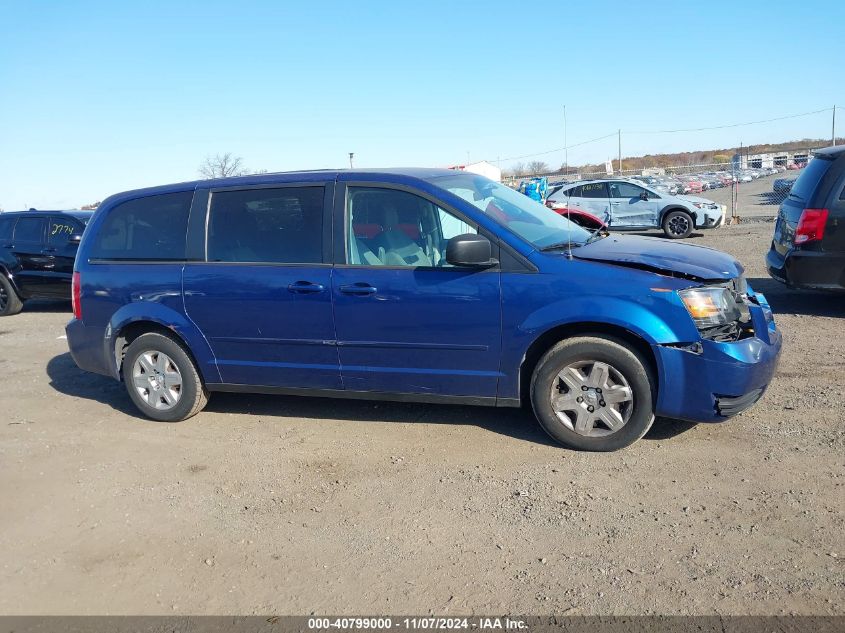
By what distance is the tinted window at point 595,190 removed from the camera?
A: 1728cm

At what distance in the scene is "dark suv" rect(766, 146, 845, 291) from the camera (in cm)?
717

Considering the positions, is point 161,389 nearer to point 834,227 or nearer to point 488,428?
point 488,428

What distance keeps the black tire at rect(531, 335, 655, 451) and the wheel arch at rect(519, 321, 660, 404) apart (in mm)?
36

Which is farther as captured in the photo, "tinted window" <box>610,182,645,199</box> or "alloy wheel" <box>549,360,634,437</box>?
"tinted window" <box>610,182,645,199</box>

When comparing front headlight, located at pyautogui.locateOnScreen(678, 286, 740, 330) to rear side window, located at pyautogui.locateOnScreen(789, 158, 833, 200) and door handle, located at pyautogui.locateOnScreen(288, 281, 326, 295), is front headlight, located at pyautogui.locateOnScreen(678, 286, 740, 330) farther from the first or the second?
rear side window, located at pyautogui.locateOnScreen(789, 158, 833, 200)

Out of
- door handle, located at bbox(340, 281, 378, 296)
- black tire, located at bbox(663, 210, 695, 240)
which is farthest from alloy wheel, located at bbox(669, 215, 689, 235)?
door handle, located at bbox(340, 281, 378, 296)

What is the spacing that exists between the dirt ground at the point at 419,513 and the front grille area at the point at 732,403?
26 centimetres

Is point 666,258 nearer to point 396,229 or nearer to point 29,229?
point 396,229

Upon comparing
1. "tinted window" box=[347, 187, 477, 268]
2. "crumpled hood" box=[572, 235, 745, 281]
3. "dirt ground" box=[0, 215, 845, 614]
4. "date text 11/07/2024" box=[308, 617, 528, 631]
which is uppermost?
"tinted window" box=[347, 187, 477, 268]

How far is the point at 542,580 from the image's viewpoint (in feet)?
10.2

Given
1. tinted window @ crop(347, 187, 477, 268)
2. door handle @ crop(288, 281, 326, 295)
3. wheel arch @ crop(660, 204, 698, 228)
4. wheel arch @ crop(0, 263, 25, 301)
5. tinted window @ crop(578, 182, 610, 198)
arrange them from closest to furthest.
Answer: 1. tinted window @ crop(347, 187, 477, 268)
2. door handle @ crop(288, 281, 326, 295)
3. wheel arch @ crop(0, 263, 25, 301)
4. wheel arch @ crop(660, 204, 698, 228)
5. tinted window @ crop(578, 182, 610, 198)

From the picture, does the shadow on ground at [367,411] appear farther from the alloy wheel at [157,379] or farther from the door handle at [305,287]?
the door handle at [305,287]

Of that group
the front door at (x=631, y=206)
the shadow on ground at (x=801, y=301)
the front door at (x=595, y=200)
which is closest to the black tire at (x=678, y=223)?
the front door at (x=631, y=206)

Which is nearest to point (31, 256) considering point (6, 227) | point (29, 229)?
point (29, 229)
